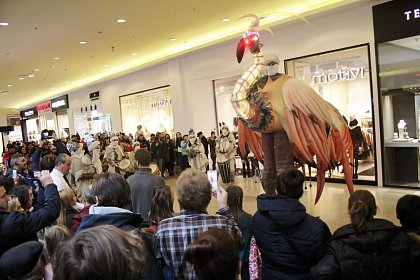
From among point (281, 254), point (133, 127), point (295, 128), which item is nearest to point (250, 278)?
point (281, 254)

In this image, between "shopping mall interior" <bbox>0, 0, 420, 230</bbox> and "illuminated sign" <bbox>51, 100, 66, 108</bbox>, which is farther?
"illuminated sign" <bbox>51, 100, 66, 108</bbox>

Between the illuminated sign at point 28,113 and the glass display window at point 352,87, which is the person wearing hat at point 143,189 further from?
the illuminated sign at point 28,113

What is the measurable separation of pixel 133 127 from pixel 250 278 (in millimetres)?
16382

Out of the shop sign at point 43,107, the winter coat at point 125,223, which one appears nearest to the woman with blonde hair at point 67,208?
the winter coat at point 125,223

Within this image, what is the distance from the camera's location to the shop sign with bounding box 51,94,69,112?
23312 mm

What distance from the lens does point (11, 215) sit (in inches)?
87.5

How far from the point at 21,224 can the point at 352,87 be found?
8.78 metres

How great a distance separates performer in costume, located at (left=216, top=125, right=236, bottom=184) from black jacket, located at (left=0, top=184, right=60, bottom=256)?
8055mm

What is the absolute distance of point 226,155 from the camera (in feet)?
33.9

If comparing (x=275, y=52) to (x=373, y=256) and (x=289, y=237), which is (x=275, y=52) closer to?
(x=289, y=237)

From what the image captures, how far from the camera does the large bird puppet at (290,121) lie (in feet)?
14.9

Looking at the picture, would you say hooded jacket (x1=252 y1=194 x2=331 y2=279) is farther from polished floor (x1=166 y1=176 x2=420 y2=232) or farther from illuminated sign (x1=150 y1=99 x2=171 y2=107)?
illuminated sign (x1=150 y1=99 x2=171 y2=107)

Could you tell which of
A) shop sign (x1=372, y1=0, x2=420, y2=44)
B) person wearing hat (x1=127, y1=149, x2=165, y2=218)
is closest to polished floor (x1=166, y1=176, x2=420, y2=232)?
person wearing hat (x1=127, y1=149, x2=165, y2=218)

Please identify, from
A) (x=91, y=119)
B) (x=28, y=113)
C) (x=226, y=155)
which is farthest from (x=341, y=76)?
(x=28, y=113)
